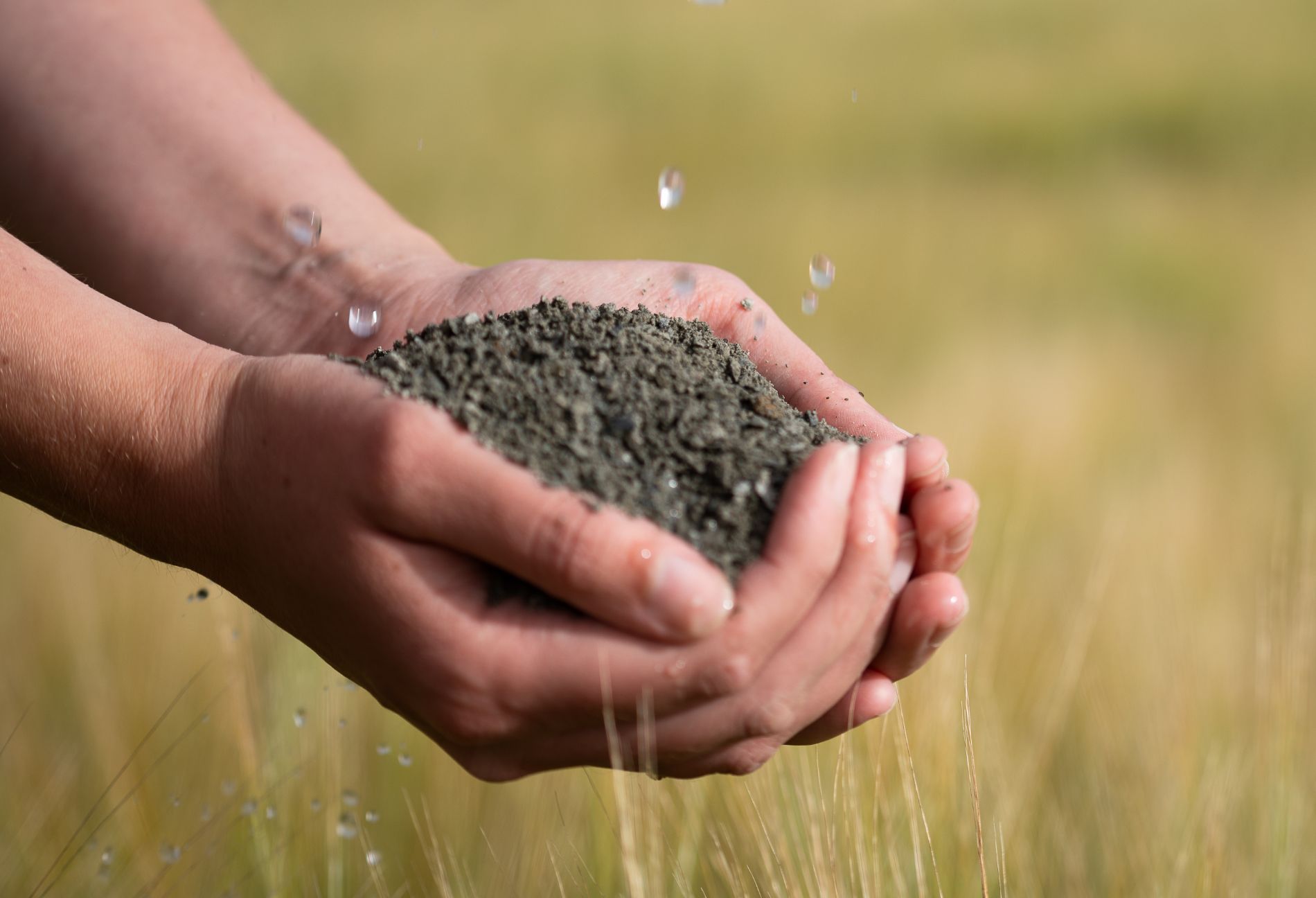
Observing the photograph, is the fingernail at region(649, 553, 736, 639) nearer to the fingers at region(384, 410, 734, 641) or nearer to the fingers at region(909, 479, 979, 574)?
the fingers at region(384, 410, 734, 641)

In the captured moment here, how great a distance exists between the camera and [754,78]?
22.6 ft

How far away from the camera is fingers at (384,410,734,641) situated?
76 cm

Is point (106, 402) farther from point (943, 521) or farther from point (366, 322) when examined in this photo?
point (943, 521)

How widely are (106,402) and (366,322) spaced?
46 centimetres

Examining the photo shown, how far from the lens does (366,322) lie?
4.50 feet

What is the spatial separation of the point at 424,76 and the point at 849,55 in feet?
9.10

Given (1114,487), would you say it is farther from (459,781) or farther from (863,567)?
(863,567)

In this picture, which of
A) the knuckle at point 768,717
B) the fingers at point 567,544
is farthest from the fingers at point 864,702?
the fingers at point 567,544

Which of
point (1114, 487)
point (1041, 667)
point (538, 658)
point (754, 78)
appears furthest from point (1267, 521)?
point (754, 78)

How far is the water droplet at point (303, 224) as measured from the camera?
1.43 m

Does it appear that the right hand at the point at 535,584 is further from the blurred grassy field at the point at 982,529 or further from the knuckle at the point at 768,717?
the blurred grassy field at the point at 982,529

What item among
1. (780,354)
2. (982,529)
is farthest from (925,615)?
(982,529)

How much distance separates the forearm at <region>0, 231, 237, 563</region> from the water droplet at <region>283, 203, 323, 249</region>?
0.47 m

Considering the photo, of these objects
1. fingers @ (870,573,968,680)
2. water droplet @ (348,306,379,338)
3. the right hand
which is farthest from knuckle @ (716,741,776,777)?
water droplet @ (348,306,379,338)
